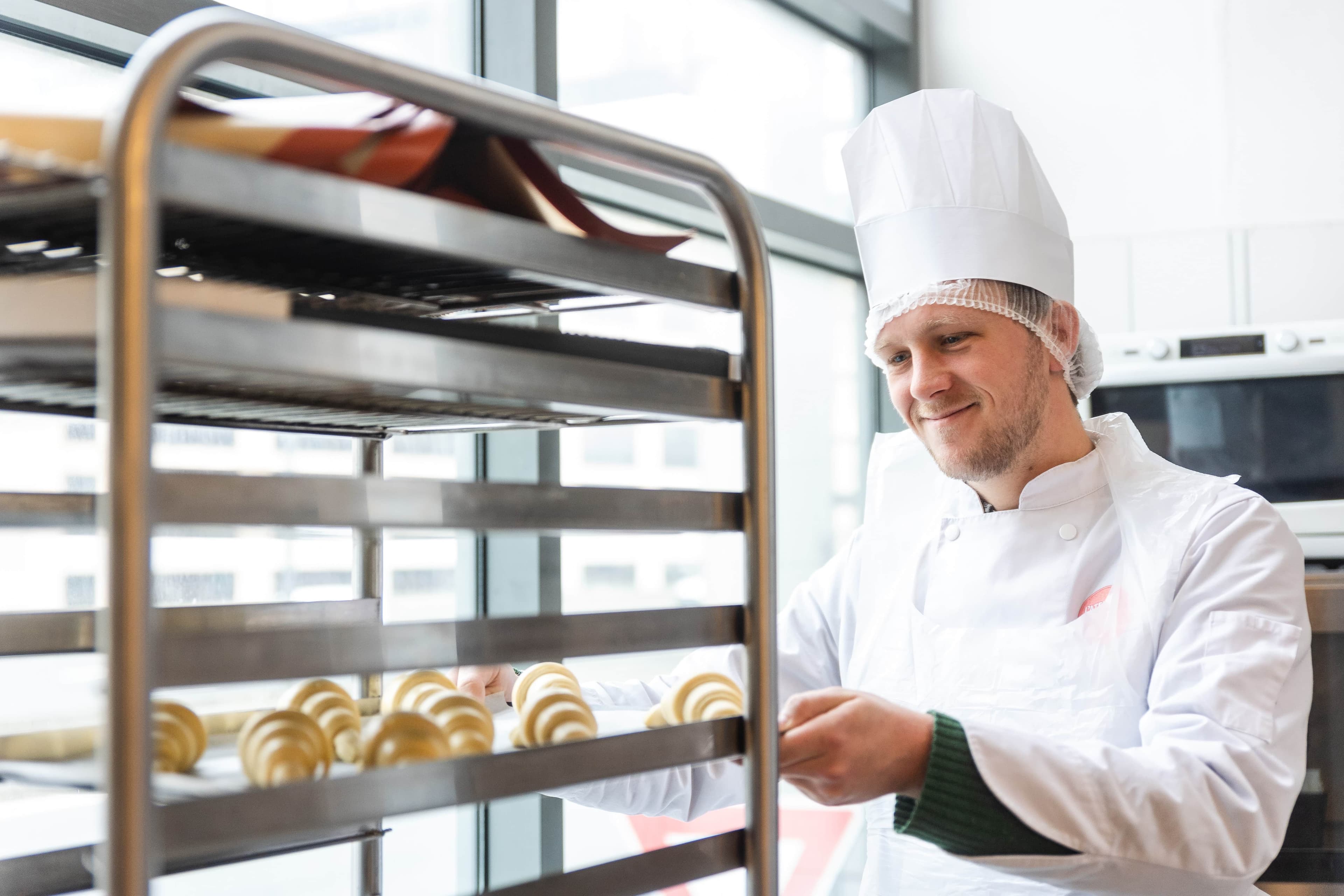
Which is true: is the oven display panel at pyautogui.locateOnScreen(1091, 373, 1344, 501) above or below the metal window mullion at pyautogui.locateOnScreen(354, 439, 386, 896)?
above

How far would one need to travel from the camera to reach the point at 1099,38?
2.80m

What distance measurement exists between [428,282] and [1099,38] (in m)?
2.49

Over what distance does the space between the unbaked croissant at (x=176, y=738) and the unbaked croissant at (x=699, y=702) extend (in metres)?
0.29

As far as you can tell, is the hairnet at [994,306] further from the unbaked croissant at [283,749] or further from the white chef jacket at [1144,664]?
the unbaked croissant at [283,749]

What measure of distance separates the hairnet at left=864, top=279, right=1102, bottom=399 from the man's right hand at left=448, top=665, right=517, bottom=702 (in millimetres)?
611

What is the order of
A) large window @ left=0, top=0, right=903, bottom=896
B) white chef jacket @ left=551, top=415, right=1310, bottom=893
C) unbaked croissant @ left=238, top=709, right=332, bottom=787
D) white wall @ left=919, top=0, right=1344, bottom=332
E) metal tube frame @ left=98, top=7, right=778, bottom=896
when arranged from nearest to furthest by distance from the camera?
1. metal tube frame @ left=98, top=7, right=778, bottom=896
2. unbaked croissant @ left=238, top=709, right=332, bottom=787
3. white chef jacket @ left=551, top=415, right=1310, bottom=893
4. large window @ left=0, top=0, right=903, bottom=896
5. white wall @ left=919, top=0, right=1344, bottom=332

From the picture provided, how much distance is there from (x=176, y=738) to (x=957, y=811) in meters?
0.57

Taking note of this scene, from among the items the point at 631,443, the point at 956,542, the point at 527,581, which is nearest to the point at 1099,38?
the point at 631,443

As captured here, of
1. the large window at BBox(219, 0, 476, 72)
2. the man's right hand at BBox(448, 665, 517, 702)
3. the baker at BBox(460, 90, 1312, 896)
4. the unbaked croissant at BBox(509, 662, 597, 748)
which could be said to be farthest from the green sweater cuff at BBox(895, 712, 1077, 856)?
the large window at BBox(219, 0, 476, 72)

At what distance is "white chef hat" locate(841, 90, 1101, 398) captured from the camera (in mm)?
1384

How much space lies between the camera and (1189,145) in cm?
268

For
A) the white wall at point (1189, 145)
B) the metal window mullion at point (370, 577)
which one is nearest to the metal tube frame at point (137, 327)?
the metal window mullion at point (370, 577)

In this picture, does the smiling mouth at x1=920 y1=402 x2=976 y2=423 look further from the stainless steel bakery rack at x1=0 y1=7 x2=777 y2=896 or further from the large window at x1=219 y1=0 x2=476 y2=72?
the large window at x1=219 y1=0 x2=476 y2=72

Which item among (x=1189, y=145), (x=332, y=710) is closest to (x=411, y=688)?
(x=332, y=710)
